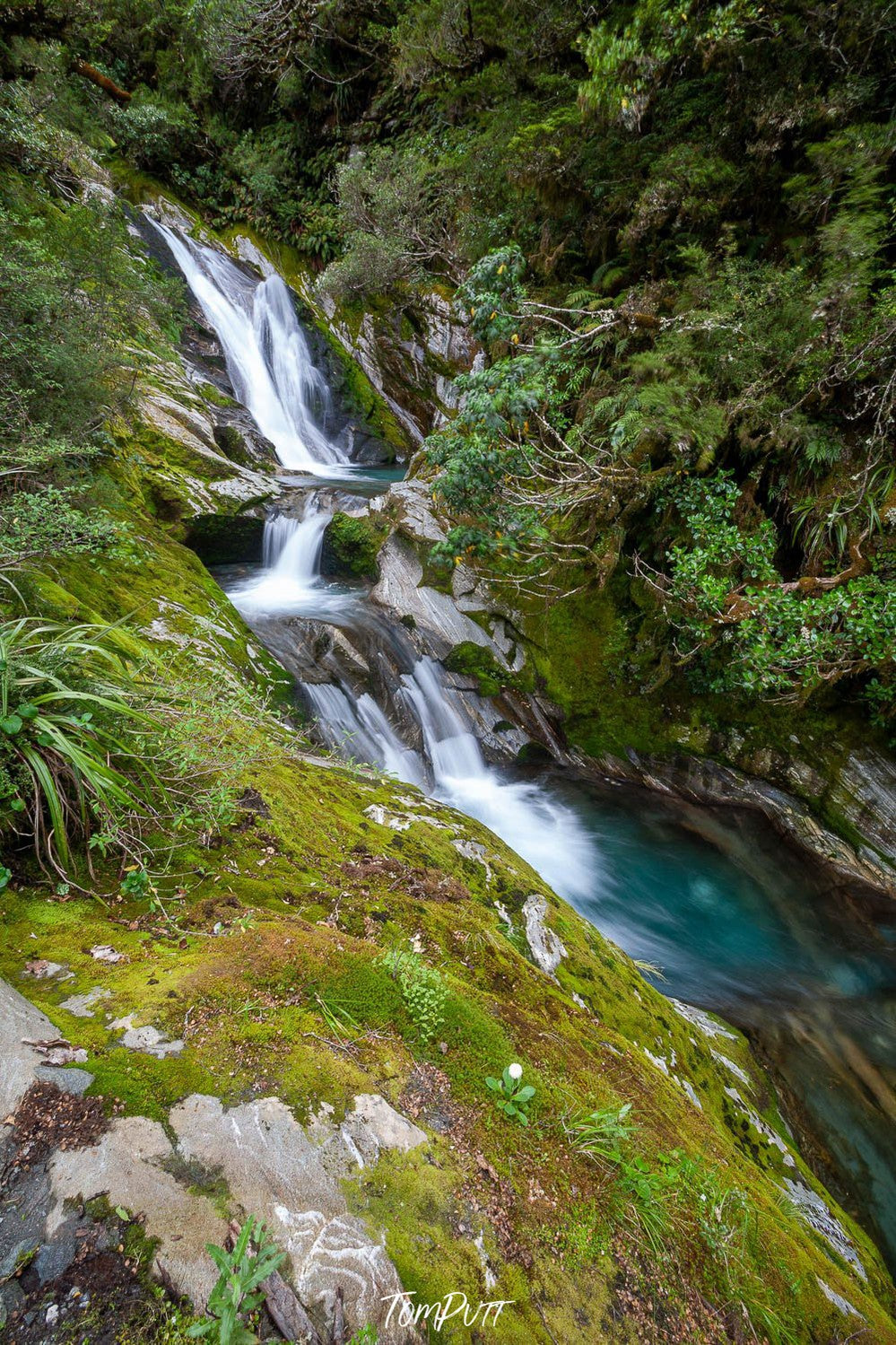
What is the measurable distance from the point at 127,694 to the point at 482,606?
6.22 meters

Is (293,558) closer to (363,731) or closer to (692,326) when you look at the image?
(363,731)

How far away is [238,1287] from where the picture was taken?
39.5 inches

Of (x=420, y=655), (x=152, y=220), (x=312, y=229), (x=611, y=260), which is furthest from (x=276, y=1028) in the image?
(x=312, y=229)

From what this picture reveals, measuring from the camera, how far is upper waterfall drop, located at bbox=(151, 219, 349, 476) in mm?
14125

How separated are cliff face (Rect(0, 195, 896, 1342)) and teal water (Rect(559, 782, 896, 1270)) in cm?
122

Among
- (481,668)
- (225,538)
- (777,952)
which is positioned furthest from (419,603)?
(777,952)

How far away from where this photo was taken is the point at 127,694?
2.39 meters

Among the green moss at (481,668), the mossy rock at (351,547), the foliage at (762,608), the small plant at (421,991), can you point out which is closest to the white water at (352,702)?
the mossy rock at (351,547)

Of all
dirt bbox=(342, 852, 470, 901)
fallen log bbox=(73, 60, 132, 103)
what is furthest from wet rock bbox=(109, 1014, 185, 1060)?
fallen log bbox=(73, 60, 132, 103)

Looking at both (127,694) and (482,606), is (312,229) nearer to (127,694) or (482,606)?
(482,606)

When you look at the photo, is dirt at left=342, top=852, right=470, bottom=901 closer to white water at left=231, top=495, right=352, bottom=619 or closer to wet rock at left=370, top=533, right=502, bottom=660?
wet rock at left=370, top=533, right=502, bottom=660

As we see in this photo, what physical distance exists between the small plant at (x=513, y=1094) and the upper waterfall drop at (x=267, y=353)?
46.0ft

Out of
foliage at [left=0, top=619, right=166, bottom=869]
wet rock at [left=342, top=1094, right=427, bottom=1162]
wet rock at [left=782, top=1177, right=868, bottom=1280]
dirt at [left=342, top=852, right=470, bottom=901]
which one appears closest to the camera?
wet rock at [left=342, top=1094, right=427, bottom=1162]

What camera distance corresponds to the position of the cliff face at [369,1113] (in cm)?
121
